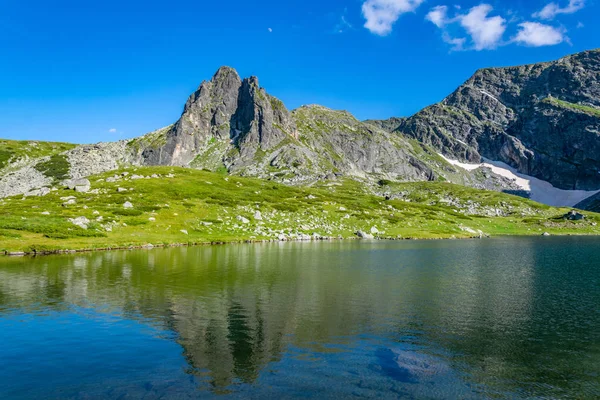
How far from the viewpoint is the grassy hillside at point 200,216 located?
271 feet

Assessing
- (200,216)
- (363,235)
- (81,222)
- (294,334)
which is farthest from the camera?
(363,235)

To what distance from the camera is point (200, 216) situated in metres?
112

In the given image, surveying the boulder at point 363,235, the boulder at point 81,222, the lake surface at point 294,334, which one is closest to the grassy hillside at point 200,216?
the boulder at point 81,222

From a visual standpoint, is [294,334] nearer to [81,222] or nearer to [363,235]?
[81,222]

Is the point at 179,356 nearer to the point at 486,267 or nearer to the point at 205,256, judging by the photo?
the point at 205,256

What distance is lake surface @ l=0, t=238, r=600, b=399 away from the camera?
1902cm

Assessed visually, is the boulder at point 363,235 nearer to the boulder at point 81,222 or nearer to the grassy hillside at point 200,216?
the grassy hillside at point 200,216

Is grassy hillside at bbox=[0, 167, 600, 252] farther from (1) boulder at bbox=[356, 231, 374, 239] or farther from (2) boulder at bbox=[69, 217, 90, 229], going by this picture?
(1) boulder at bbox=[356, 231, 374, 239]

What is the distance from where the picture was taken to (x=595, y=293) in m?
40.7

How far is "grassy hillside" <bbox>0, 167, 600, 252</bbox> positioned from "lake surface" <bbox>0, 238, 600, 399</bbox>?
32.0 m

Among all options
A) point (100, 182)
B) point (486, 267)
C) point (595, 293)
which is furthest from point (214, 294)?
point (100, 182)

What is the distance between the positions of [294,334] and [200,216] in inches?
3540

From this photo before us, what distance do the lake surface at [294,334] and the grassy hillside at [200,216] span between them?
3197 cm

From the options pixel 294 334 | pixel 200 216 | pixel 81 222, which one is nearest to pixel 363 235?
pixel 200 216
